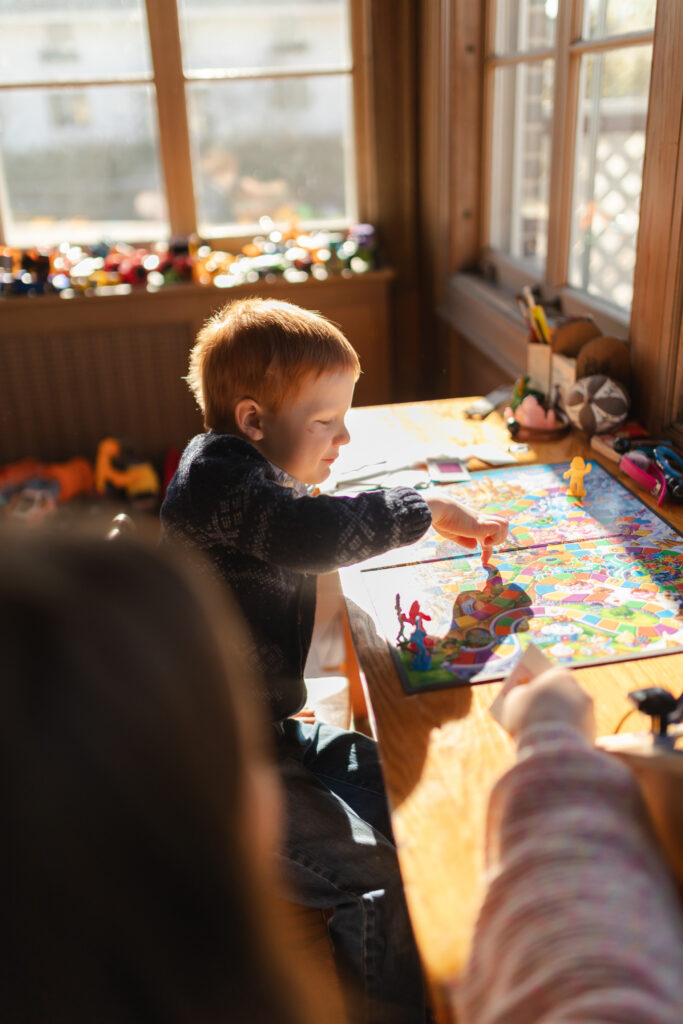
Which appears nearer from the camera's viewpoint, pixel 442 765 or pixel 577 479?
pixel 442 765

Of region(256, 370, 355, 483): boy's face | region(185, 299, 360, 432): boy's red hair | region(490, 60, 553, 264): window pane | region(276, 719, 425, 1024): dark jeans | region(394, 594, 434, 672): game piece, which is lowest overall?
region(276, 719, 425, 1024): dark jeans

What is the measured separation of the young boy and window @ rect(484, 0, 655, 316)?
0.78 meters

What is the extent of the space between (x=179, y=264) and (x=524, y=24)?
123 cm

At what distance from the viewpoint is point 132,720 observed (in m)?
0.38

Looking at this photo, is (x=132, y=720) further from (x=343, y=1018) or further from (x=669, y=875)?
(x=343, y=1018)

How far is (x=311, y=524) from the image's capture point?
968 mm

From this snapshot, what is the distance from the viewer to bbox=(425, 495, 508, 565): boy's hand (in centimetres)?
108

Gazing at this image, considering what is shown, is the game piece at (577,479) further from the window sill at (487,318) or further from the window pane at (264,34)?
the window pane at (264,34)

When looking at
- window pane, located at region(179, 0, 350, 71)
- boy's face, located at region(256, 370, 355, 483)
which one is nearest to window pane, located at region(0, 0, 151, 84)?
window pane, located at region(179, 0, 350, 71)

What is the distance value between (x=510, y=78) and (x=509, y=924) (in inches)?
92.1

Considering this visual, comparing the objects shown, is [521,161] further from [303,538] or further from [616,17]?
[303,538]

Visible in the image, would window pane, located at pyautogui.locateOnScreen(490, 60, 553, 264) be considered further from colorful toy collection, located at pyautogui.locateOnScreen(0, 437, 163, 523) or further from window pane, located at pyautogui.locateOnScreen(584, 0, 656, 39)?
colorful toy collection, located at pyautogui.locateOnScreen(0, 437, 163, 523)

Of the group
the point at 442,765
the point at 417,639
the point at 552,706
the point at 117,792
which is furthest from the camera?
the point at 417,639

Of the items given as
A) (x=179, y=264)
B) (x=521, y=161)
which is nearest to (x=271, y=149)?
(x=179, y=264)
